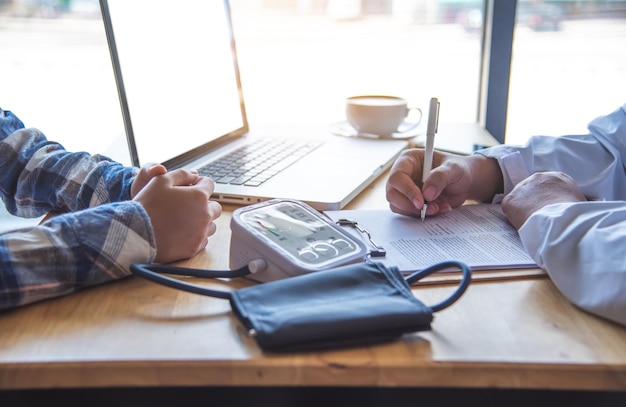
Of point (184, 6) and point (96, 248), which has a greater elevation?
point (184, 6)

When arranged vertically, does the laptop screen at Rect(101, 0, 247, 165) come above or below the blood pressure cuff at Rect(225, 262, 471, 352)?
above

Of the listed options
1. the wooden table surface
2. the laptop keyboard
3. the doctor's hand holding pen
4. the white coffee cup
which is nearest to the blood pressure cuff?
the wooden table surface

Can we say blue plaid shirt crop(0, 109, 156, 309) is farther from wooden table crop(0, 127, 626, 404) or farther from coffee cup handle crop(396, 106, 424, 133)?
coffee cup handle crop(396, 106, 424, 133)

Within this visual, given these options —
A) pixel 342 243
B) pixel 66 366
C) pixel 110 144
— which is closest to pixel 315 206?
pixel 342 243

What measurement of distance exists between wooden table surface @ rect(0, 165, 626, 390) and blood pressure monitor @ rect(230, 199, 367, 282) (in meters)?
0.07

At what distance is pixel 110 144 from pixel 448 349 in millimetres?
895

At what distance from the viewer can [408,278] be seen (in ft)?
1.83

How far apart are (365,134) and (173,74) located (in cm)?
43

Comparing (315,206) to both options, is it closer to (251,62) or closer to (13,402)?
(13,402)

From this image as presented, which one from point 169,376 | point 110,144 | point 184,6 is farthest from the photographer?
point 110,144

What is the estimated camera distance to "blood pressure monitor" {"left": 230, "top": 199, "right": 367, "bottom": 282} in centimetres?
57

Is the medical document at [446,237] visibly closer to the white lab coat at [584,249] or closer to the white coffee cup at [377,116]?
the white lab coat at [584,249]

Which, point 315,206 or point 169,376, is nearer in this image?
point 169,376

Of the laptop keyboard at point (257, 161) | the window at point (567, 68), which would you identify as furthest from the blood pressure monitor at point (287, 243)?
the window at point (567, 68)
